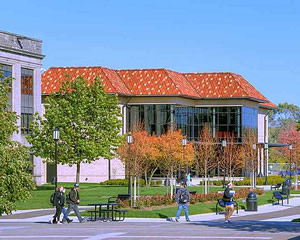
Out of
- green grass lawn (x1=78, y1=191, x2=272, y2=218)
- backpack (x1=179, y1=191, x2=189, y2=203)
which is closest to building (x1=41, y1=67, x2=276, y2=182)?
green grass lawn (x1=78, y1=191, x2=272, y2=218)

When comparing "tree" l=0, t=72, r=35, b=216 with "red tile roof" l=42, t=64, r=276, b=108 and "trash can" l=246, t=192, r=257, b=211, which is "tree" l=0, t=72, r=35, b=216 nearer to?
"trash can" l=246, t=192, r=257, b=211

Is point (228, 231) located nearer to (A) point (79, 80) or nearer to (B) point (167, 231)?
(B) point (167, 231)

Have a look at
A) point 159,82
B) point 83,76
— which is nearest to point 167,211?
point 83,76

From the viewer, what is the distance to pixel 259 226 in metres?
34.0

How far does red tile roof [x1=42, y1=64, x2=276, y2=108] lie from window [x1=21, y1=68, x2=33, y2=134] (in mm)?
19815

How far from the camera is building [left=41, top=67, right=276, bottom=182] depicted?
9700 centimetres

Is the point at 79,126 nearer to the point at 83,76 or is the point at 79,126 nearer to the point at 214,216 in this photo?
the point at 83,76

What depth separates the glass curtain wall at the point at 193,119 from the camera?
99.3 m

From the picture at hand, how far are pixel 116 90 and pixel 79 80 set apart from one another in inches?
895

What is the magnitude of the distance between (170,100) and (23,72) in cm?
2783

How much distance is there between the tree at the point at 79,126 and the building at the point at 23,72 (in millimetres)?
2526

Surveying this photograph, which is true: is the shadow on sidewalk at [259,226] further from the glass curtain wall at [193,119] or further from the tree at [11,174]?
the glass curtain wall at [193,119]

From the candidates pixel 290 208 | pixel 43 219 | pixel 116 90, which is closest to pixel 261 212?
pixel 290 208

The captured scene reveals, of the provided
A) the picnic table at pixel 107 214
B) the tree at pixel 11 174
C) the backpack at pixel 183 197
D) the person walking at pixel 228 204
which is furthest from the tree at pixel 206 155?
the tree at pixel 11 174
